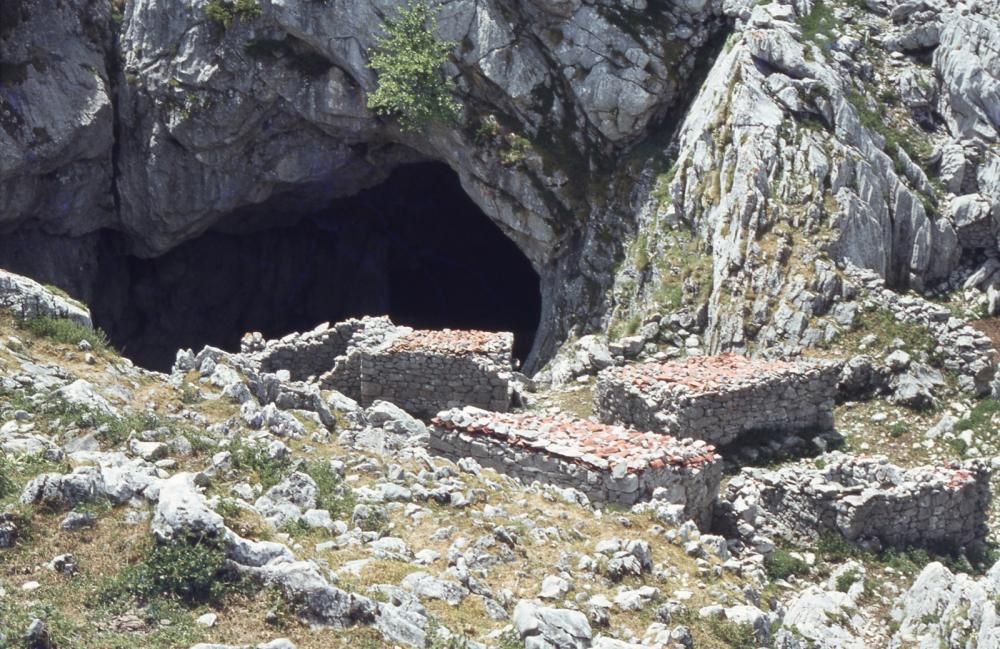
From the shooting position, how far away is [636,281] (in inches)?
1336

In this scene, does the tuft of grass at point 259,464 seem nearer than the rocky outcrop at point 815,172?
Yes

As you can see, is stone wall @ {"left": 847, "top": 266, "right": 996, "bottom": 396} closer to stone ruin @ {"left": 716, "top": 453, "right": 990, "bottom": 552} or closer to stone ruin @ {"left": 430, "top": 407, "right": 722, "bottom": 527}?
stone ruin @ {"left": 716, "top": 453, "right": 990, "bottom": 552}

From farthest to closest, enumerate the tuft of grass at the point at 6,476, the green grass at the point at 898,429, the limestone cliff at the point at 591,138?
the limestone cliff at the point at 591,138
the green grass at the point at 898,429
the tuft of grass at the point at 6,476

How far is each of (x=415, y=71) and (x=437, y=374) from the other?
39.0 ft

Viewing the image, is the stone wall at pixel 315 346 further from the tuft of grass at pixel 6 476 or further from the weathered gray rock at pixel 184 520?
the weathered gray rock at pixel 184 520

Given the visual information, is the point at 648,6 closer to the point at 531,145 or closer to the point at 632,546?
the point at 531,145

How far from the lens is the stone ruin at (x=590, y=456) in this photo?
20484 mm

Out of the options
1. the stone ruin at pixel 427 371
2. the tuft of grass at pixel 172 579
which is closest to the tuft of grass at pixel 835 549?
the stone ruin at pixel 427 371

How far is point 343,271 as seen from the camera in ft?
159

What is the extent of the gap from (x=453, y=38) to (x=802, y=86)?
965 cm

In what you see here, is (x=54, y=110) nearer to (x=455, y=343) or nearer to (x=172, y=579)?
(x=455, y=343)

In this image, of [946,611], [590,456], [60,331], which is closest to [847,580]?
[946,611]

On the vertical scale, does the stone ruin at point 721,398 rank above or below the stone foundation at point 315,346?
above

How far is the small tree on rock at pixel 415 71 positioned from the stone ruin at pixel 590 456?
51.1 feet
